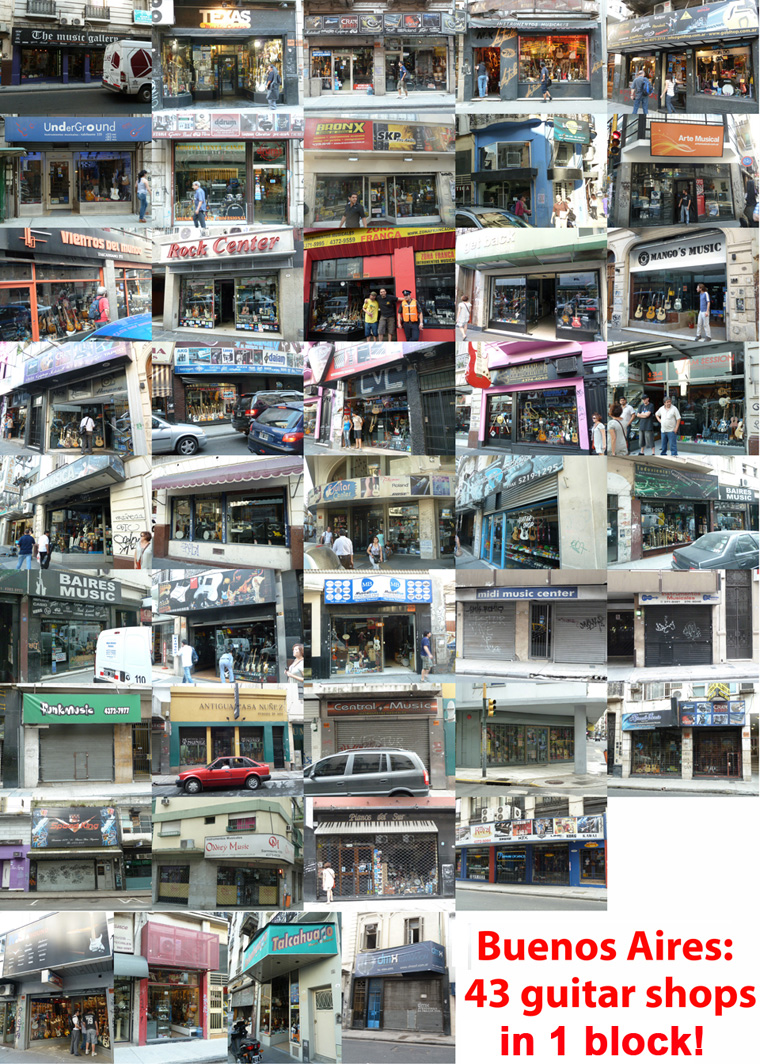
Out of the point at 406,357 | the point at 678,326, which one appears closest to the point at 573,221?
the point at 678,326

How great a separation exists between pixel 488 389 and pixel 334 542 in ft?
6.14

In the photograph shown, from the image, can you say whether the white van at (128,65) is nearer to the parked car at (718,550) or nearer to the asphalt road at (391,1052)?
the parked car at (718,550)

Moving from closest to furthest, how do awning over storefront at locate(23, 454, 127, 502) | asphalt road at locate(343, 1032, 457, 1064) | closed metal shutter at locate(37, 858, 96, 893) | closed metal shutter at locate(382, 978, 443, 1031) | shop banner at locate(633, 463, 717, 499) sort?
asphalt road at locate(343, 1032, 457, 1064), closed metal shutter at locate(382, 978, 443, 1031), awning over storefront at locate(23, 454, 127, 502), shop banner at locate(633, 463, 717, 499), closed metal shutter at locate(37, 858, 96, 893)

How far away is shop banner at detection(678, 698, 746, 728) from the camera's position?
325 inches

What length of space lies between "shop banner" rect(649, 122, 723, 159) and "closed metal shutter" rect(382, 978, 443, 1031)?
7148 mm

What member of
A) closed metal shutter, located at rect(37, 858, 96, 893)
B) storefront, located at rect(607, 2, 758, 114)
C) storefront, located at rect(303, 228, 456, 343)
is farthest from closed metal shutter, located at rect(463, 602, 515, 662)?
storefront, located at rect(607, 2, 758, 114)

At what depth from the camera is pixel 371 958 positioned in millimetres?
7535

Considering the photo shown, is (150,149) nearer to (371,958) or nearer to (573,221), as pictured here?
(573,221)

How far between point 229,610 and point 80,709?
154 centimetres

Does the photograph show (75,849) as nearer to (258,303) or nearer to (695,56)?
(258,303)

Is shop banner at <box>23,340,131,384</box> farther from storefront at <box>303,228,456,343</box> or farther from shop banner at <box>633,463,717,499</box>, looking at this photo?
shop banner at <box>633,463,717,499</box>

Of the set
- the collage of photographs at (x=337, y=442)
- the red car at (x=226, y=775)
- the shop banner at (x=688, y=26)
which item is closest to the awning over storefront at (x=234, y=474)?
the collage of photographs at (x=337, y=442)

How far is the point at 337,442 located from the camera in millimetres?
7863

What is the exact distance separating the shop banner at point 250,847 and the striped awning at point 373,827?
0.96 feet
